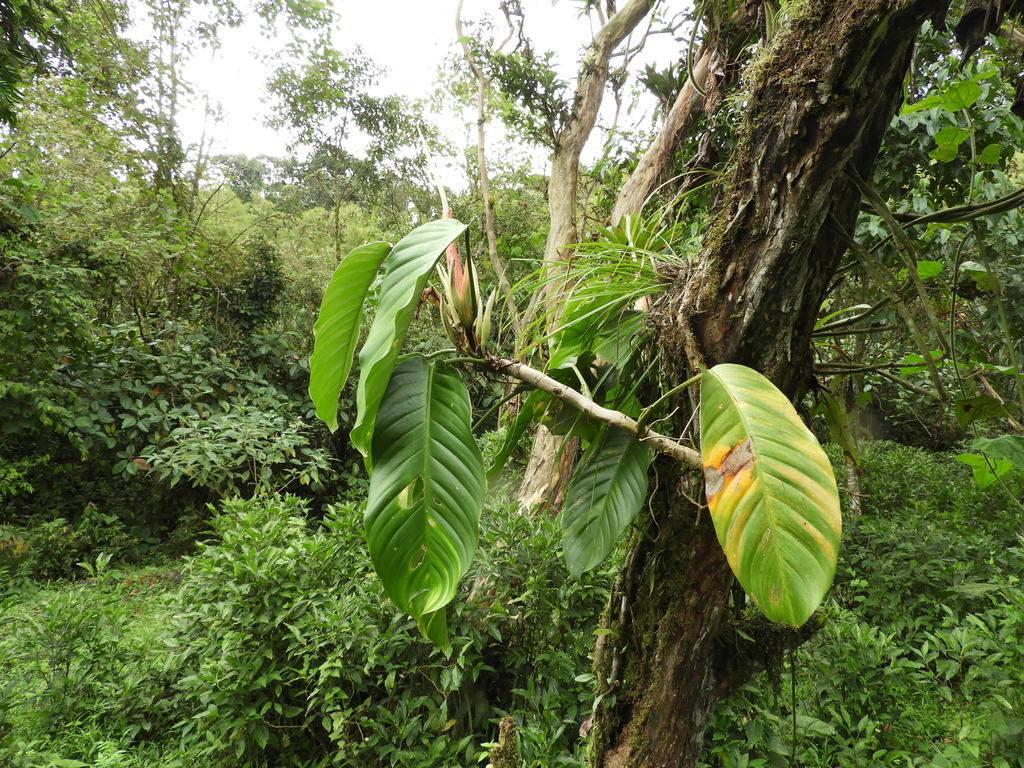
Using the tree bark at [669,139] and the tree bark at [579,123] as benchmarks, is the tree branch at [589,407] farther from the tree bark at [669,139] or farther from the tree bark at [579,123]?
the tree bark at [579,123]

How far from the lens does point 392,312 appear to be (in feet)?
1.80

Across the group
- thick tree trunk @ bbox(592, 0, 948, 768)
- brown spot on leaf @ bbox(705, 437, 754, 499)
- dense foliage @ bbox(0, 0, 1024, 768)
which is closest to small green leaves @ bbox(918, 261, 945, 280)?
dense foliage @ bbox(0, 0, 1024, 768)

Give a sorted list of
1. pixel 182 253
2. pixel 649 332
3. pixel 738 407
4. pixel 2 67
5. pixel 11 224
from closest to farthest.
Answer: pixel 738 407 → pixel 649 332 → pixel 2 67 → pixel 11 224 → pixel 182 253

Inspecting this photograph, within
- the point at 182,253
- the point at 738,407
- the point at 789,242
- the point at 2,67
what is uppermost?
the point at 2,67

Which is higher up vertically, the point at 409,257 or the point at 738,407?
the point at 409,257

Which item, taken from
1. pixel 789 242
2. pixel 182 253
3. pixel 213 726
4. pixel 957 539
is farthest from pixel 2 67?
pixel 957 539

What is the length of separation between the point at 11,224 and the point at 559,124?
3491 millimetres

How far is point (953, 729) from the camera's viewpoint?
1.34 m

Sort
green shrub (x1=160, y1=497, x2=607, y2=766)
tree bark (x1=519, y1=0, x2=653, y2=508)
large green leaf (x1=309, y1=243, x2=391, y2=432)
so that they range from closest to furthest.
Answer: large green leaf (x1=309, y1=243, x2=391, y2=432) < green shrub (x1=160, y1=497, x2=607, y2=766) < tree bark (x1=519, y1=0, x2=653, y2=508)

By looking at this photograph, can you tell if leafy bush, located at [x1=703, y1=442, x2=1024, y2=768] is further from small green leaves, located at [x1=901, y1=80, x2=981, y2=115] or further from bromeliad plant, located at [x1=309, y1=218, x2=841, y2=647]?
small green leaves, located at [x1=901, y1=80, x2=981, y2=115]

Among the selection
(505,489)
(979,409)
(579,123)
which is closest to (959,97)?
(979,409)

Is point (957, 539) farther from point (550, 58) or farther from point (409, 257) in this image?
point (550, 58)

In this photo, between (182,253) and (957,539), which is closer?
(957,539)

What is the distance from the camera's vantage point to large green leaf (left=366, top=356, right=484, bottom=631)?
59cm
